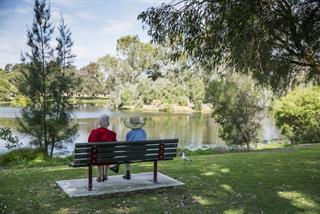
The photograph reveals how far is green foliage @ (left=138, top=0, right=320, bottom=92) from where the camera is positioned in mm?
5906

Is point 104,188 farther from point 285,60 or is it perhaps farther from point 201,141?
point 201,141

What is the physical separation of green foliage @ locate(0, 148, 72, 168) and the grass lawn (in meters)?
5.62

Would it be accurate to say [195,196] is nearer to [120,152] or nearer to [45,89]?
[120,152]

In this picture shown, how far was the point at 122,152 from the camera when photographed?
622 cm

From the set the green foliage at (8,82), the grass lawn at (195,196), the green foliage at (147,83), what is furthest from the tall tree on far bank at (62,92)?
the green foliage at (147,83)

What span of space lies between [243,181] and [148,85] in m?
48.8

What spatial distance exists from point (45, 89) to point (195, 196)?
1242 centimetres

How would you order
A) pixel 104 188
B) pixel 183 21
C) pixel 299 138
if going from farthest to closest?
1. pixel 299 138
2. pixel 183 21
3. pixel 104 188

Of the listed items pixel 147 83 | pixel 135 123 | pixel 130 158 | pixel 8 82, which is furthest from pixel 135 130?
pixel 147 83

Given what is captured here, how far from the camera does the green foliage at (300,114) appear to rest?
26.9 m

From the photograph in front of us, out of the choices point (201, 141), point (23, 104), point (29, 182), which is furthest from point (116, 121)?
point (29, 182)

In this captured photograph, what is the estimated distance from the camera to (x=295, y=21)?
22.5 ft

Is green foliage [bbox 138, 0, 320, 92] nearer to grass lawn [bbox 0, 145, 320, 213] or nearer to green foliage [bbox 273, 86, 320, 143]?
grass lawn [bbox 0, 145, 320, 213]

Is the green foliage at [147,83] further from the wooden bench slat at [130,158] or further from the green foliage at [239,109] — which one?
the wooden bench slat at [130,158]
